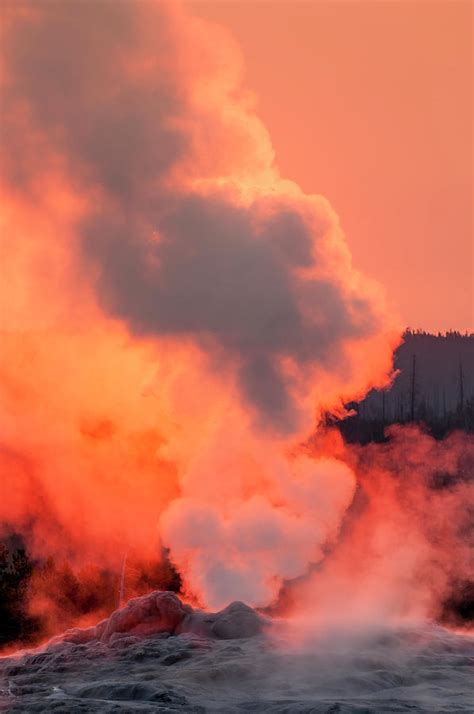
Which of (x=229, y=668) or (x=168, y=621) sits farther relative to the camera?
(x=168, y=621)

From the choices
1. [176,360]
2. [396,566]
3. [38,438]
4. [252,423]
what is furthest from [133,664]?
[38,438]

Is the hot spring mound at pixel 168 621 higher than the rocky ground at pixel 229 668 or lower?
higher

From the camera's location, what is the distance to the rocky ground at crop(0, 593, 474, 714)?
19.7 metres

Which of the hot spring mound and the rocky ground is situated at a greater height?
the hot spring mound

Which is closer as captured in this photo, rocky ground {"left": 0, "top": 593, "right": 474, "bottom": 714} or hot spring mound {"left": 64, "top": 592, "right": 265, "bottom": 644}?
rocky ground {"left": 0, "top": 593, "right": 474, "bottom": 714}

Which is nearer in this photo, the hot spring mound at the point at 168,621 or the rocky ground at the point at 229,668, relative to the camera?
the rocky ground at the point at 229,668

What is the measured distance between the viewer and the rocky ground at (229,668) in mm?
19672

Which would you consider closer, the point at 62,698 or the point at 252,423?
the point at 62,698

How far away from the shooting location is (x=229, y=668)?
73.6 ft

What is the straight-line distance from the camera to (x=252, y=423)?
36.0 m

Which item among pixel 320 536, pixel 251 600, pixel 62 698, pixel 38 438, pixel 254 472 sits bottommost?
pixel 62 698

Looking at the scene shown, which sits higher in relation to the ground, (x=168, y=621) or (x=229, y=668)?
(x=168, y=621)

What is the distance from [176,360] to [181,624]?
492 inches

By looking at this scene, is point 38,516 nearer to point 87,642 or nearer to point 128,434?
point 128,434
